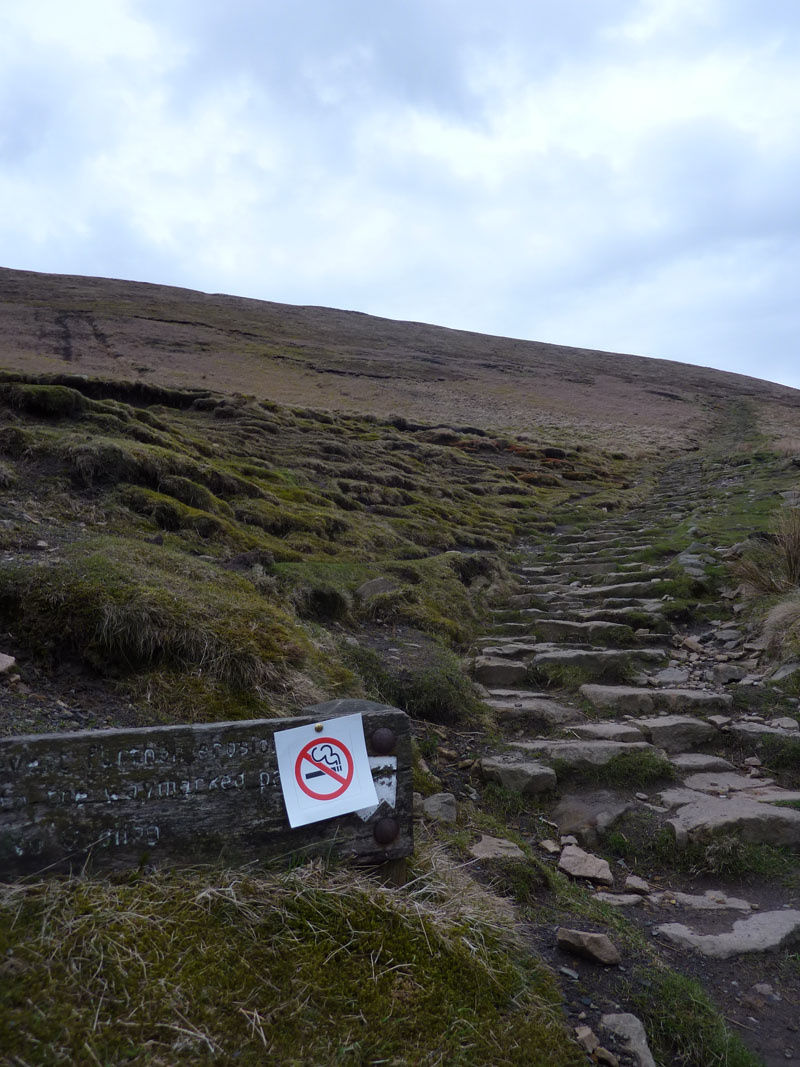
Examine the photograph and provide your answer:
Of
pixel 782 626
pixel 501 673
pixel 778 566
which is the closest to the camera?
pixel 782 626

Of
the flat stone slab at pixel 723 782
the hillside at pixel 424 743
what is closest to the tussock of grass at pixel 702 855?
the hillside at pixel 424 743

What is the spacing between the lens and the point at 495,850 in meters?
4.20

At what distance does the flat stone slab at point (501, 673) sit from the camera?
7680 millimetres

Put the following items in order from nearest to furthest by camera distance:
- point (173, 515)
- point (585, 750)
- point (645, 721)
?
point (585, 750) → point (645, 721) → point (173, 515)

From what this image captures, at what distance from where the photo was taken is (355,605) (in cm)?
834

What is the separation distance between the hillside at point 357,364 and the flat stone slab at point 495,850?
34.8m

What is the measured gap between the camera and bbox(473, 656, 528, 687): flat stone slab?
25.2ft

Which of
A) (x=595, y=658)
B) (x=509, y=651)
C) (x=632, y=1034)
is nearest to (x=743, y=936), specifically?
Result: (x=632, y=1034)

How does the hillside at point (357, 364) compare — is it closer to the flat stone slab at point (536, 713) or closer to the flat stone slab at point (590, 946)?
the flat stone slab at point (536, 713)

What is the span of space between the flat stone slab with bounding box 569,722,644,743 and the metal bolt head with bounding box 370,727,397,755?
11.1ft

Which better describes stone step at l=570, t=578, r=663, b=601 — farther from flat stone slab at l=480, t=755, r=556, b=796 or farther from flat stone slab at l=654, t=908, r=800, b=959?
flat stone slab at l=654, t=908, r=800, b=959

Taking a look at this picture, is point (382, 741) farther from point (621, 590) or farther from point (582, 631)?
point (621, 590)

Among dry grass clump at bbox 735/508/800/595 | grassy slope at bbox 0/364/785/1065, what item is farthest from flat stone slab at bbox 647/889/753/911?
dry grass clump at bbox 735/508/800/595

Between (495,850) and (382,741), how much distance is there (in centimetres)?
160
